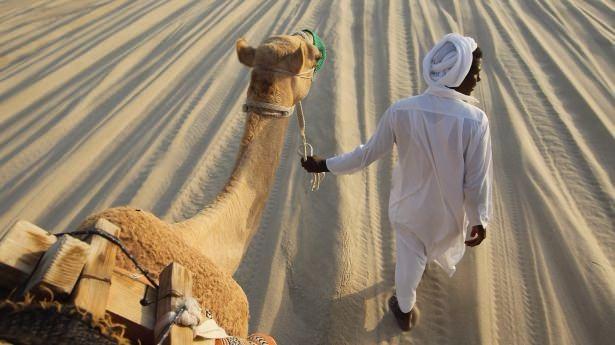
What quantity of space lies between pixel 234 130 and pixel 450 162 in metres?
3.23

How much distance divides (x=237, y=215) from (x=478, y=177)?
4.33 feet

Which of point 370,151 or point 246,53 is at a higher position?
point 246,53

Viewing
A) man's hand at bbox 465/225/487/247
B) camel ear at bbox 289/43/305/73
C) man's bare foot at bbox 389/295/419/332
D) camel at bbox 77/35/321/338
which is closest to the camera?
camel at bbox 77/35/321/338

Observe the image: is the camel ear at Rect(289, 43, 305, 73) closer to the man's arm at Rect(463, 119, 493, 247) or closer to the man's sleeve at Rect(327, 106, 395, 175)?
the man's sleeve at Rect(327, 106, 395, 175)

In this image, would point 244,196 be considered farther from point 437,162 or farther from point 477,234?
point 477,234

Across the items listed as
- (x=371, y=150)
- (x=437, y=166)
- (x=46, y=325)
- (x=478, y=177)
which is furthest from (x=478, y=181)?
(x=46, y=325)

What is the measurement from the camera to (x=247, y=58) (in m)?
2.34

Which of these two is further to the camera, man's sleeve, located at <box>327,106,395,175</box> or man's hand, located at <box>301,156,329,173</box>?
man's hand, located at <box>301,156,329,173</box>

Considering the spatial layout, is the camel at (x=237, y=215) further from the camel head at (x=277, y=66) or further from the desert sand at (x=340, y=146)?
the desert sand at (x=340, y=146)

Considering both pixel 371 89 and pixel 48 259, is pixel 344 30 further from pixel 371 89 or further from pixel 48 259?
pixel 48 259

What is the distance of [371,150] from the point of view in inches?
109

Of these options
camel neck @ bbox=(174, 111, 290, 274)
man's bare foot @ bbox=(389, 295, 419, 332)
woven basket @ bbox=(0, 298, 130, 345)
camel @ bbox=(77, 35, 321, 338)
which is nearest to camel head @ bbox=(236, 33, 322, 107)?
camel @ bbox=(77, 35, 321, 338)

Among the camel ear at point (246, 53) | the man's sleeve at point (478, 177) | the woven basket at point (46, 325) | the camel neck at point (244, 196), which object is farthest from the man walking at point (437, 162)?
the woven basket at point (46, 325)

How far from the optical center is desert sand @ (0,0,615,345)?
10.7 ft
